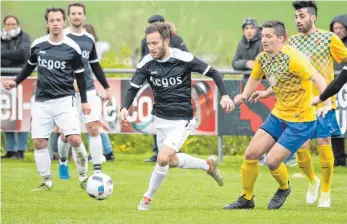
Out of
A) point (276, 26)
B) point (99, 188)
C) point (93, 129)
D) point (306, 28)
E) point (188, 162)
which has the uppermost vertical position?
point (276, 26)

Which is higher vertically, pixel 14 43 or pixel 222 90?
pixel 222 90

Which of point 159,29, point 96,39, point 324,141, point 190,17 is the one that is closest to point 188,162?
point 324,141

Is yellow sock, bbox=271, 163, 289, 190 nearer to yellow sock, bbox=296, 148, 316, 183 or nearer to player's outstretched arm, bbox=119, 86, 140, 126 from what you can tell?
yellow sock, bbox=296, 148, 316, 183

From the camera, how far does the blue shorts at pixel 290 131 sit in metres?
12.0

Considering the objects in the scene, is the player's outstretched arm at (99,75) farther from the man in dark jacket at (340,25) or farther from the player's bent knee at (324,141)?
the man in dark jacket at (340,25)

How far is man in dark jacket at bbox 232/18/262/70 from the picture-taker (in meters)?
18.0

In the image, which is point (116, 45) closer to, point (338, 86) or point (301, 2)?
point (301, 2)

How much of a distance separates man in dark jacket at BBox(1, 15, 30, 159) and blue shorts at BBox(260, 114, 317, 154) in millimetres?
7948

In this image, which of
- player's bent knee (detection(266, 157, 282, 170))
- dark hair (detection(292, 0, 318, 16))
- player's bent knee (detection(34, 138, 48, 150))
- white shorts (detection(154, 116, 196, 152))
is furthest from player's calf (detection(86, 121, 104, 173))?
dark hair (detection(292, 0, 318, 16))

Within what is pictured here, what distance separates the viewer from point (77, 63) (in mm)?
14102

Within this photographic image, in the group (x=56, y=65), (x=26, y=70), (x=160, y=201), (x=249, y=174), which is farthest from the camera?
(x=26, y=70)

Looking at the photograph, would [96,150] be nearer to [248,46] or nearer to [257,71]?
[257,71]

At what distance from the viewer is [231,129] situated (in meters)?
18.2

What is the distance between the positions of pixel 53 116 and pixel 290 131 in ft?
11.5
